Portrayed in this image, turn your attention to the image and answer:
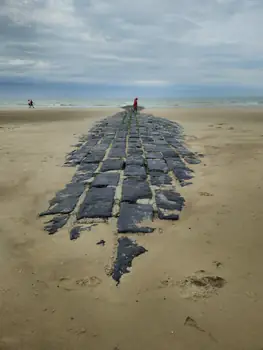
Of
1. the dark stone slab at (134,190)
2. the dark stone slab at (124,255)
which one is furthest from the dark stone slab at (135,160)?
the dark stone slab at (124,255)

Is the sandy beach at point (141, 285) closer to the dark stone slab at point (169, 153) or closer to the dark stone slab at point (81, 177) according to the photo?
the dark stone slab at point (81, 177)

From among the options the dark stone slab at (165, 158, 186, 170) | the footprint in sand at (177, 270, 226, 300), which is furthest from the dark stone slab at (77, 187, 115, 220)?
the dark stone slab at (165, 158, 186, 170)

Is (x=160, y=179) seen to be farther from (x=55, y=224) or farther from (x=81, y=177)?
(x=55, y=224)

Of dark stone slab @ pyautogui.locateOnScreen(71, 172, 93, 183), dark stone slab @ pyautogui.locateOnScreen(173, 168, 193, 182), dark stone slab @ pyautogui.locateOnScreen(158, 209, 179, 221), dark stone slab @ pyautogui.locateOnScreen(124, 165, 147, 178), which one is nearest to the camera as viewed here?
dark stone slab @ pyautogui.locateOnScreen(158, 209, 179, 221)

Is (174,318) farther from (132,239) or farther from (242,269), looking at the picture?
(132,239)

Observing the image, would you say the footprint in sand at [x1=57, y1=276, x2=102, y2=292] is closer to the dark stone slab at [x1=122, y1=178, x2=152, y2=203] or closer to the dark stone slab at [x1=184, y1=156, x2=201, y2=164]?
the dark stone slab at [x1=122, y1=178, x2=152, y2=203]

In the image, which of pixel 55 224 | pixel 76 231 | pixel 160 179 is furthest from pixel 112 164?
pixel 76 231
